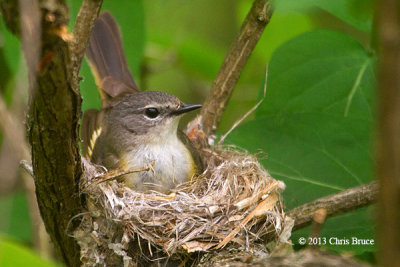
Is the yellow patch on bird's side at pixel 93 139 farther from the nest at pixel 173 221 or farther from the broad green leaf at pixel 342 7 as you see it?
the broad green leaf at pixel 342 7

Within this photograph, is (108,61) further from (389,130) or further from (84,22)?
(389,130)

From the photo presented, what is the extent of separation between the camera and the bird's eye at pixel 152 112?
10.6ft

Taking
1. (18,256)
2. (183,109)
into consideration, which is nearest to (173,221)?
(183,109)

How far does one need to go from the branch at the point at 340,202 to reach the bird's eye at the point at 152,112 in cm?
117

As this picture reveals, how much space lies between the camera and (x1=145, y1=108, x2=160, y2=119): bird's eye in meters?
3.23

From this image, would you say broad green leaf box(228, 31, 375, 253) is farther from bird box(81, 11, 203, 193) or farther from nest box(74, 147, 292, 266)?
bird box(81, 11, 203, 193)

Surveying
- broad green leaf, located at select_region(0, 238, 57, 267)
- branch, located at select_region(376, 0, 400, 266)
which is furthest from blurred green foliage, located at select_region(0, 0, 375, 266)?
branch, located at select_region(376, 0, 400, 266)

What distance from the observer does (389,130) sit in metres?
0.68

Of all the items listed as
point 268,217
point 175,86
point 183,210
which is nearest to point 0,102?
point 183,210

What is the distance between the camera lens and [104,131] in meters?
3.47

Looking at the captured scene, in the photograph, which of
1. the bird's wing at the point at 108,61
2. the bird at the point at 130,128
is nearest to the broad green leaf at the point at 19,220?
the bird at the point at 130,128

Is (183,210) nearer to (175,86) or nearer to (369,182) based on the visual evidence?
(369,182)

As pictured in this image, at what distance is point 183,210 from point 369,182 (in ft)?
3.38

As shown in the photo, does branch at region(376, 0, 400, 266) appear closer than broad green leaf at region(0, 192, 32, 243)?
Yes
